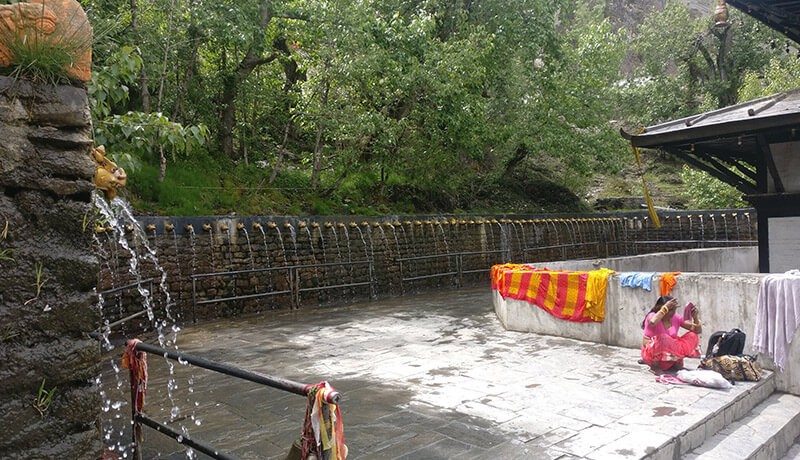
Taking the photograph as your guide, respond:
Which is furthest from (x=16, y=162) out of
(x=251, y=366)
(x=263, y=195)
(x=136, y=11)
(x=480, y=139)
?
(x=480, y=139)

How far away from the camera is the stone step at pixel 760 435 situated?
4.57 m

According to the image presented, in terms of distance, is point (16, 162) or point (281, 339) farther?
point (281, 339)

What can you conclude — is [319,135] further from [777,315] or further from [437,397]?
[777,315]

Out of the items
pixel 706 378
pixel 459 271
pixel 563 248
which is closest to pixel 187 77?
pixel 459 271

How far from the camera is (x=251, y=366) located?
7.27 meters

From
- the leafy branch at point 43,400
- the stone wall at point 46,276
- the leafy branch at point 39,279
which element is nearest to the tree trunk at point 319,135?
the stone wall at point 46,276

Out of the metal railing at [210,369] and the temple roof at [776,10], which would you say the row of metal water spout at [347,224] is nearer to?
the metal railing at [210,369]

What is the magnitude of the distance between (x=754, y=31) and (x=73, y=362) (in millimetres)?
39638

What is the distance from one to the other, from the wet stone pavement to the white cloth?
84 cm

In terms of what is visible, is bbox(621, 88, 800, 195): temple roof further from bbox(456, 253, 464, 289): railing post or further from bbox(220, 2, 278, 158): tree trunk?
bbox(220, 2, 278, 158): tree trunk

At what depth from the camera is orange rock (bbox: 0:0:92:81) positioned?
245cm

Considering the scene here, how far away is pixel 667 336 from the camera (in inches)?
248

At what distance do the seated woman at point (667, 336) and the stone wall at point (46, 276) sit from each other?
5807 mm

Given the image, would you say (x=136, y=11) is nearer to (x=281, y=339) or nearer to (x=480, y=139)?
(x=281, y=339)
